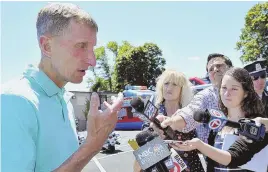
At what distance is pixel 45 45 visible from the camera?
149 centimetres

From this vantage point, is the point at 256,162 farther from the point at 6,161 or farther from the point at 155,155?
the point at 6,161

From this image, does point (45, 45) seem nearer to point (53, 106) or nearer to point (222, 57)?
point (53, 106)

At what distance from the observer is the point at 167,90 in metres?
2.96

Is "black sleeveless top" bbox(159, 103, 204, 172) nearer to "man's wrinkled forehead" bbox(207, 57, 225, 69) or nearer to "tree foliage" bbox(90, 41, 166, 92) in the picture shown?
"man's wrinkled forehead" bbox(207, 57, 225, 69)

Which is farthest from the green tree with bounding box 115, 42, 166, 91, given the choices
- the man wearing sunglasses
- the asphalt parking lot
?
the man wearing sunglasses

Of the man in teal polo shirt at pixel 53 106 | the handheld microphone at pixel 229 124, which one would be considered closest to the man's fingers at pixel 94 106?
the man in teal polo shirt at pixel 53 106

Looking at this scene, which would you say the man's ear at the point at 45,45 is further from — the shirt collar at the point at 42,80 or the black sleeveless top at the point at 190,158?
the black sleeveless top at the point at 190,158

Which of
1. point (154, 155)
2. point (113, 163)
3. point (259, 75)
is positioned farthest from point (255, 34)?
point (154, 155)

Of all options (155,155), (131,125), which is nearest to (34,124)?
(155,155)

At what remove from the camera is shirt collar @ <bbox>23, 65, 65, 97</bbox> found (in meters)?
1.45

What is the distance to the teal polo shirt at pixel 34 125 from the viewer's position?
3.74 feet

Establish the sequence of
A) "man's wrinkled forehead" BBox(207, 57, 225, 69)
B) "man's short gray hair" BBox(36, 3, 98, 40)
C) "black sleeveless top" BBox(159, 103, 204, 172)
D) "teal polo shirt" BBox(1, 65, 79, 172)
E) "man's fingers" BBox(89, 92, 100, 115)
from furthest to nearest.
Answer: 1. "man's wrinkled forehead" BBox(207, 57, 225, 69)
2. "black sleeveless top" BBox(159, 103, 204, 172)
3. "man's short gray hair" BBox(36, 3, 98, 40)
4. "man's fingers" BBox(89, 92, 100, 115)
5. "teal polo shirt" BBox(1, 65, 79, 172)

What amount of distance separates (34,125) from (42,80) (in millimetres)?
299

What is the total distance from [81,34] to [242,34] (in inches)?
1130
